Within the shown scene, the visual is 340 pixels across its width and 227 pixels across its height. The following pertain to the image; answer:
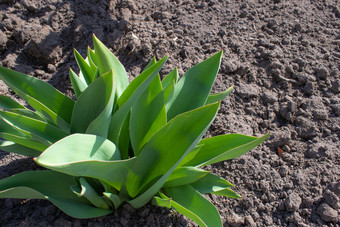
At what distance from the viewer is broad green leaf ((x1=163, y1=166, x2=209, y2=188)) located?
1416 mm

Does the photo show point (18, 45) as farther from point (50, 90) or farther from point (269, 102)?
point (269, 102)

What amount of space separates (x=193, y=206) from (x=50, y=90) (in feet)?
2.66

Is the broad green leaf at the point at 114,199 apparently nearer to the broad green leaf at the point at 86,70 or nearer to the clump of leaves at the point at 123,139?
the clump of leaves at the point at 123,139

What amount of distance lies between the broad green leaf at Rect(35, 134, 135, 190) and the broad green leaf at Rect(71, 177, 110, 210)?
9cm

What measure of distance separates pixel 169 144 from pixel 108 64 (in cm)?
48

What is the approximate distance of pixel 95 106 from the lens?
4.58 feet

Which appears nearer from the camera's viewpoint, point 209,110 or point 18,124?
point 209,110

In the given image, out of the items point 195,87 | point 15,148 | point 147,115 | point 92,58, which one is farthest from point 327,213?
point 15,148

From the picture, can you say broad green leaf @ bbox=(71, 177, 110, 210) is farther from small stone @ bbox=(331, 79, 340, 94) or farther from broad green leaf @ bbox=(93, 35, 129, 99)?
small stone @ bbox=(331, 79, 340, 94)

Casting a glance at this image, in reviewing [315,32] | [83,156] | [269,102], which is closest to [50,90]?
[83,156]

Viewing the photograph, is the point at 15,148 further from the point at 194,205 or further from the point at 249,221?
the point at 249,221

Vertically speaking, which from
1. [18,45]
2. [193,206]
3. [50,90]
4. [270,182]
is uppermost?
[50,90]

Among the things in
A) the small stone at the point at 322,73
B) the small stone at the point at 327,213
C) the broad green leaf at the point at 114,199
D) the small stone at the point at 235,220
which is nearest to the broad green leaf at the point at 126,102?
the broad green leaf at the point at 114,199

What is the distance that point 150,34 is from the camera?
8.61 ft
